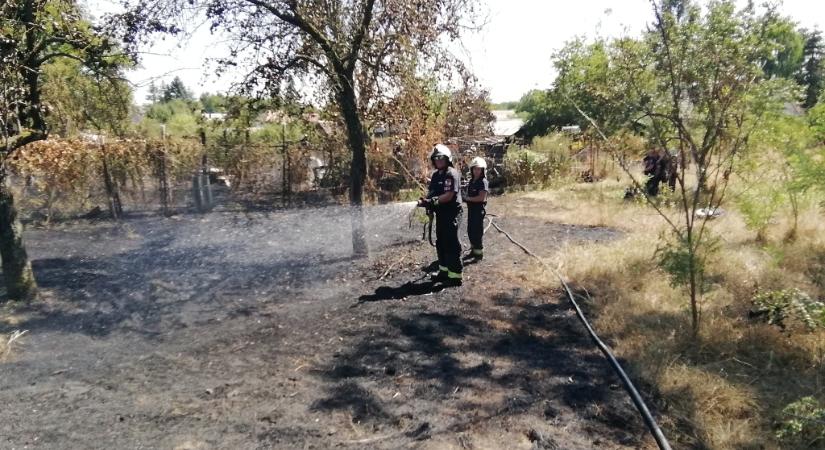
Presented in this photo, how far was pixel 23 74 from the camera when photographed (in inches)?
218

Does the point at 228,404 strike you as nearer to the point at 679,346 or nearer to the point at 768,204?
the point at 679,346

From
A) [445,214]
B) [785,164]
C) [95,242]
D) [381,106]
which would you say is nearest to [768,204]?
[785,164]

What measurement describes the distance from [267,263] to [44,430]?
4.06 meters

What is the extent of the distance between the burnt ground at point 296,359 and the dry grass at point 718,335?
407 millimetres

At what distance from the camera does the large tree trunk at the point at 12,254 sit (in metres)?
5.45

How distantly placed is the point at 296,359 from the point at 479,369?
1.53 metres

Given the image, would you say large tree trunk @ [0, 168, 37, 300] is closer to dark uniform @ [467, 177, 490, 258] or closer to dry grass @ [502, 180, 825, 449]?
dark uniform @ [467, 177, 490, 258]

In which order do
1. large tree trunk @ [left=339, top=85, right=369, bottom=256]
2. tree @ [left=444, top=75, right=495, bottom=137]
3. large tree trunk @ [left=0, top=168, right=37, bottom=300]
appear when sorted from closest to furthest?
large tree trunk @ [left=0, top=168, right=37, bottom=300] < large tree trunk @ [left=339, top=85, right=369, bottom=256] < tree @ [left=444, top=75, right=495, bottom=137]

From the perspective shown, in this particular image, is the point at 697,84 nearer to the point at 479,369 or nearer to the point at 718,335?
the point at 718,335

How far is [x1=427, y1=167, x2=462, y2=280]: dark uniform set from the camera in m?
5.96

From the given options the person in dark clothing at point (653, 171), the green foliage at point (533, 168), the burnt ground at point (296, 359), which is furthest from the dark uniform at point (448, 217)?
the green foliage at point (533, 168)

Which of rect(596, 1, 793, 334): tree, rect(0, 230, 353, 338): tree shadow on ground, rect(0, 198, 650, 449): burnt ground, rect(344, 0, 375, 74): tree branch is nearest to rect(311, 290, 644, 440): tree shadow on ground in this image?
rect(0, 198, 650, 449): burnt ground

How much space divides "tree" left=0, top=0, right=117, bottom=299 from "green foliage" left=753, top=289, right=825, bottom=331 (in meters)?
6.80

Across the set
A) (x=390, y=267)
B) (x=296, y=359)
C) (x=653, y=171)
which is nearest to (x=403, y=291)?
(x=390, y=267)
